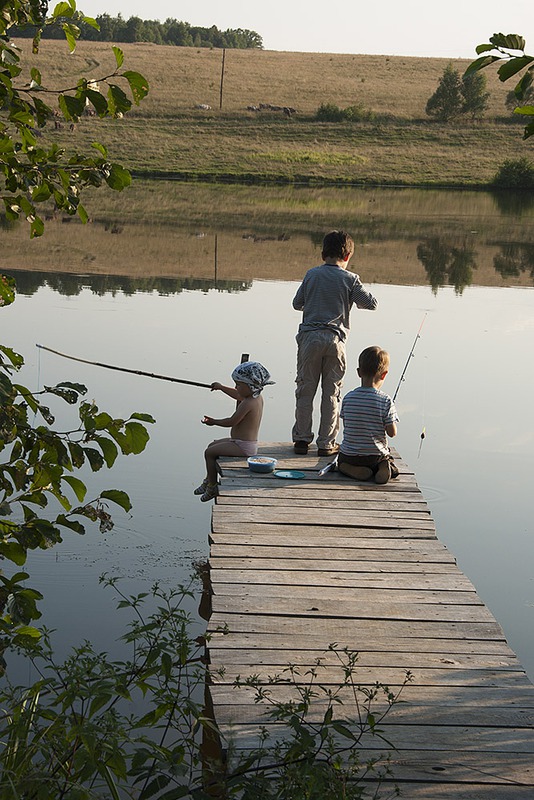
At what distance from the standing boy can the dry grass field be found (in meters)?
34.8

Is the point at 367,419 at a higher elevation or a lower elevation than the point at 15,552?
higher

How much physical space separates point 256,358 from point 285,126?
46464 millimetres

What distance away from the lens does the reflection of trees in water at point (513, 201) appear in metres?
35.7

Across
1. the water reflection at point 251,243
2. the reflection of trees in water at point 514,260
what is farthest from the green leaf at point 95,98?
the reflection of trees in water at point 514,260

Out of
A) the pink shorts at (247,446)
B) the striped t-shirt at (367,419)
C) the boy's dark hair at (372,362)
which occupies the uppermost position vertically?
the boy's dark hair at (372,362)

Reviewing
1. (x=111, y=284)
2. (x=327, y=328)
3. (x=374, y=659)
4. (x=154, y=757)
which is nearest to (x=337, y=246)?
(x=327, y=328)

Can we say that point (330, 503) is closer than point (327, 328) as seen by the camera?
Yes

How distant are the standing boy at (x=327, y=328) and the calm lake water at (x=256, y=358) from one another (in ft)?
3.07

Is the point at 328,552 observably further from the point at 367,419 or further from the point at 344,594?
the point at 367,419

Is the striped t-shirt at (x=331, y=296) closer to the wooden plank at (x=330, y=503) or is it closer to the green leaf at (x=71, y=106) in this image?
Answer: the wooden plank at (x=330, y=503)

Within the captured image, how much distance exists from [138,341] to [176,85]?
55.4 m

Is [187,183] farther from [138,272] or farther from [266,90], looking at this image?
[266,90]

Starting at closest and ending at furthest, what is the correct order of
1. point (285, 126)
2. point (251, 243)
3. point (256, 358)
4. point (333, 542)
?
point (333, 542), point (256, 358), point (251, 243), point (285, 126)

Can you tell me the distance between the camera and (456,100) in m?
62.9
